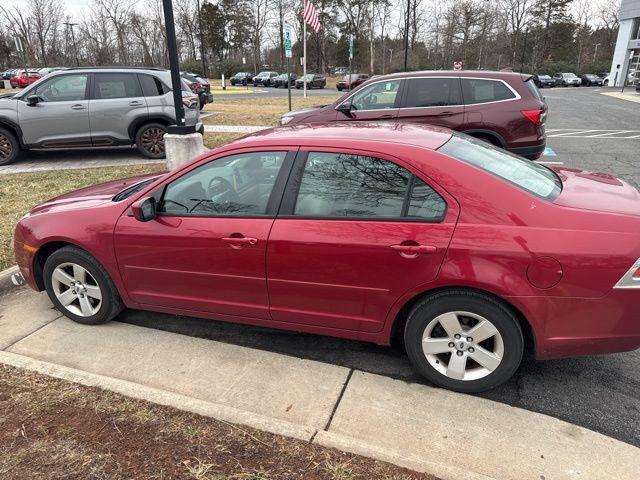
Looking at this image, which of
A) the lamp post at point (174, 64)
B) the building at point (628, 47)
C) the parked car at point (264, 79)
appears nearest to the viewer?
the lamp post at point (174, 64)

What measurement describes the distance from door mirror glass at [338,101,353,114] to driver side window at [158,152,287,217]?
17.6 feet

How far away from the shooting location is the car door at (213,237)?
3.09m

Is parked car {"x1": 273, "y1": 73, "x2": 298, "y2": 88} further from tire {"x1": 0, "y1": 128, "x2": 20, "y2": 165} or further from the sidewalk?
the sidewalk

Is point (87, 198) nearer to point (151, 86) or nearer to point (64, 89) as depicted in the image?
point (151, 86)

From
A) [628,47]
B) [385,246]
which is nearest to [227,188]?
[385,246]

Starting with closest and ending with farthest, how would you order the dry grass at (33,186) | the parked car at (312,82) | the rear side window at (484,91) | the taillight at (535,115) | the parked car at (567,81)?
the dry grass at (33,186), the taillight at (535,115), the rear side window at (484,91), the parked car at (312,82), the parked car at (567,81)

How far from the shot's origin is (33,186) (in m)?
7.51

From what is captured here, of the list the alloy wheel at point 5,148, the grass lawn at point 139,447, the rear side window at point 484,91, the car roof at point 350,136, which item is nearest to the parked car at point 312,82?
the alloy wheel at point 5,148

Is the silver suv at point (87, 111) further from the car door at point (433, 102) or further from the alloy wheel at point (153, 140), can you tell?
the car door at point (433, 102)

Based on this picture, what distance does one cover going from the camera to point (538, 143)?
7.51 metres

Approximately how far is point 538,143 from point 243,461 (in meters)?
6.89

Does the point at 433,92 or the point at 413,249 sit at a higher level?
the point at 433,92

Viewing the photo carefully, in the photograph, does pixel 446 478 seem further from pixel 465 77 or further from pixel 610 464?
pixel 465 77

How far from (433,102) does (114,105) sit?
6.07m
